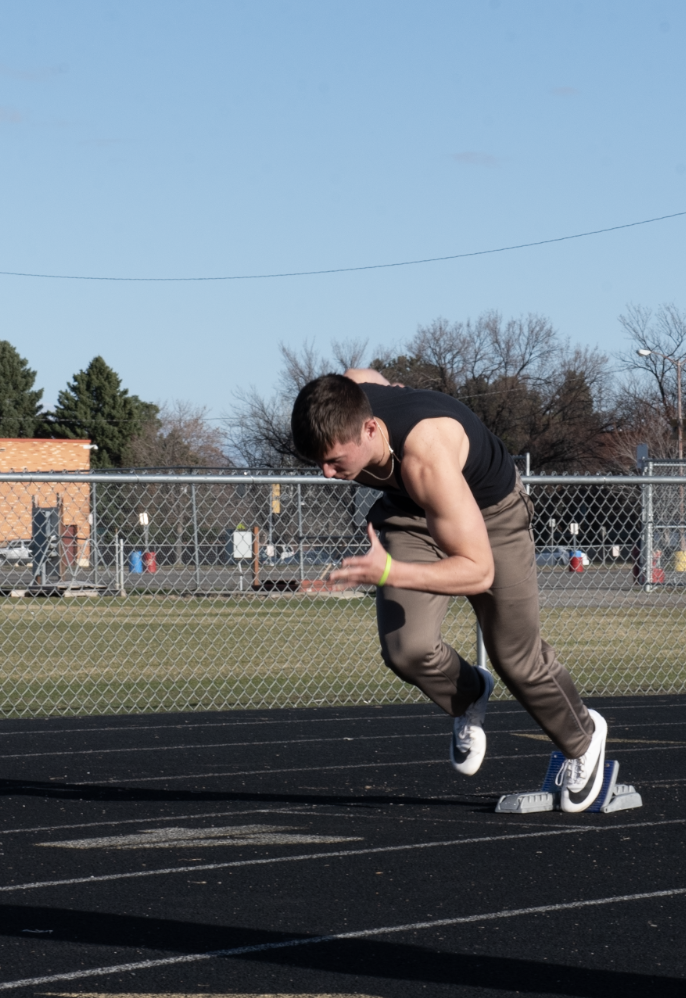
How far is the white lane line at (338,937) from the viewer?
325 centimetres

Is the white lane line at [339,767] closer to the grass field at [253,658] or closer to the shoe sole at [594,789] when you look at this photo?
the shoe sole at [594,789]

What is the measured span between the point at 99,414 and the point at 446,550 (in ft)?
282

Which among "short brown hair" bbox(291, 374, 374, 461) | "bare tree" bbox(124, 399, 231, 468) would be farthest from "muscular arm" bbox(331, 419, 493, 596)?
"bare tree" bbox(124, 399, 231, 468)

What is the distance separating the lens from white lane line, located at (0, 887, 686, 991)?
10.7 feet

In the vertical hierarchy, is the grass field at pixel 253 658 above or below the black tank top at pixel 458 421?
below

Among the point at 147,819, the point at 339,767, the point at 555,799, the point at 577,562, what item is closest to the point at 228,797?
the point at 147,819

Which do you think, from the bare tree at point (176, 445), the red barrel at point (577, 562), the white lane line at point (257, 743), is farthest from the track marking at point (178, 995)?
the bare tree at point (176, 445)

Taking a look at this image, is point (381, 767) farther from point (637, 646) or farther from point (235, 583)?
point (235, 583)

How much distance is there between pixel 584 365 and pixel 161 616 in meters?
44.8

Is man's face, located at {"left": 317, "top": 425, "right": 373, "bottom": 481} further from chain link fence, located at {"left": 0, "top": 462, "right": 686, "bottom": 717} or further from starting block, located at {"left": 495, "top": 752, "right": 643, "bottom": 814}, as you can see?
starting block, located at {"left": 495, "top": 752, "right": 643, "bottom": 814}

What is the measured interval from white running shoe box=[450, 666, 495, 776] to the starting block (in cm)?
38

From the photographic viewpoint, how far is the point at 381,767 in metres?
6.68

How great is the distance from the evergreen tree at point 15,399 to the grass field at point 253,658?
237 feet

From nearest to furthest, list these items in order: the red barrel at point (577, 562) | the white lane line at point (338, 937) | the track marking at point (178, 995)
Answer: the track marking at point (178, 995)
the white lane line at point (338, 937)
the red barrel at point (577, 562)
